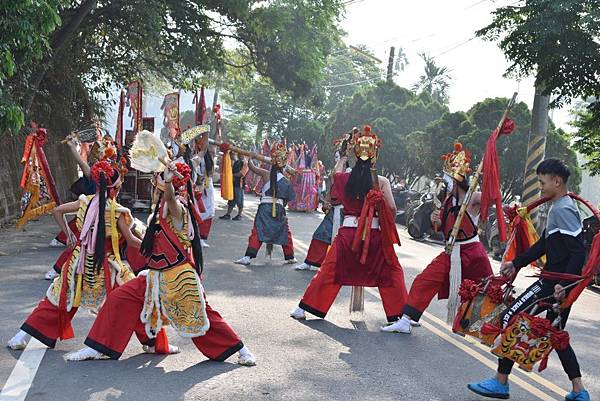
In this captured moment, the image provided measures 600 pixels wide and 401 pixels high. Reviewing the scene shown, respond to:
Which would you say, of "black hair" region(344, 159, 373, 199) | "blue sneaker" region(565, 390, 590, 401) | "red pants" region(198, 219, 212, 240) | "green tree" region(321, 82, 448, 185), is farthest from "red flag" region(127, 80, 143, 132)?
"green tree" region(321, 82, 448, 185)

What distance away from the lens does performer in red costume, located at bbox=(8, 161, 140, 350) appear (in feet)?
23.1

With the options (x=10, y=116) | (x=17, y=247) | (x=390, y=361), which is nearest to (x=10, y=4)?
(x=10, y=116)

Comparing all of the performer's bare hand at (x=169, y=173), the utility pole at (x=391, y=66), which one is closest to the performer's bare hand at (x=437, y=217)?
the performer's bare hand at (x=169, y=173)

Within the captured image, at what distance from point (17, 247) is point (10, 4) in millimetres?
4830

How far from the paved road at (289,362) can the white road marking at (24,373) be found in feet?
0.16

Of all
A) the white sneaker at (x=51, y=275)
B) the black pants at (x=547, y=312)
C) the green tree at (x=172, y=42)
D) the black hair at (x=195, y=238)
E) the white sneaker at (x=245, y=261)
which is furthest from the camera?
the green tree at (x=172, y=42)

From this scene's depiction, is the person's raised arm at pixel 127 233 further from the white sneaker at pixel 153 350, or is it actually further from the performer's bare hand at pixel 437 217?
the performer's bare hand at pixel 437 217

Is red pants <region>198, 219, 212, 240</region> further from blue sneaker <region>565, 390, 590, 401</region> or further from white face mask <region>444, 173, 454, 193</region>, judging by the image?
blue sneaker <region>565, 390, 590, 401</region>

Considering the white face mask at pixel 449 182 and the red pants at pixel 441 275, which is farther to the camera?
the white face mask at pixel 449 182

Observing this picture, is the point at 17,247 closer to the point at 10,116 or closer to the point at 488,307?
the point at 10,116

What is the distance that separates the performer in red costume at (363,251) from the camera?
8969 millimetres

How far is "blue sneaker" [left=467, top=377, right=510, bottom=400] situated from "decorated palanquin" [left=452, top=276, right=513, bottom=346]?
11.4 inches

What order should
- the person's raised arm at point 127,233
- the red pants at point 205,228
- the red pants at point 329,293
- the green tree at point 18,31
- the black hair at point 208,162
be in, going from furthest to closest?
the red pants at point 205,228 < the black hair at point 208,162 < the green tree at point 18,31 < the red pants at point 329,293 < the person's raised arm at point 127,233

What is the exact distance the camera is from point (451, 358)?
25.6 feet
